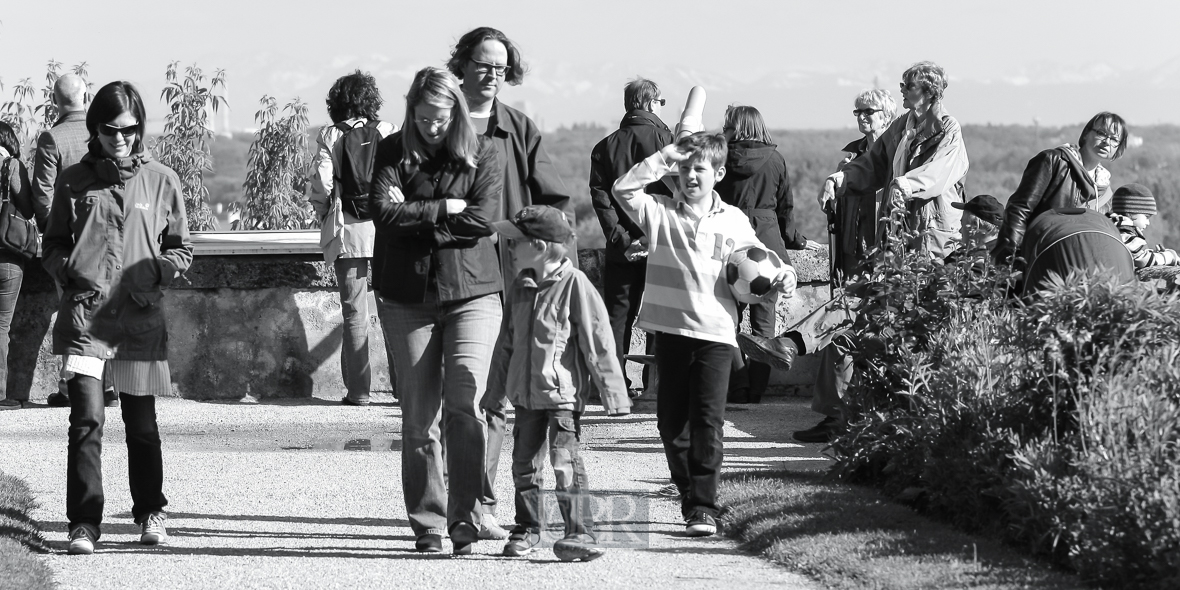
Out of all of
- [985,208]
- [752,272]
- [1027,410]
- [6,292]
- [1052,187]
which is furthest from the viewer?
[6,292]

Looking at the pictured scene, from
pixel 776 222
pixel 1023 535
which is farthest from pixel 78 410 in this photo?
pixel 776 222

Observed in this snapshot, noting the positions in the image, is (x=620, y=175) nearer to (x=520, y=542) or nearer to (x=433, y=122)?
(x=433, y=122)

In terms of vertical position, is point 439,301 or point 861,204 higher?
point 861,204

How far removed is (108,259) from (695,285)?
2.29 meters

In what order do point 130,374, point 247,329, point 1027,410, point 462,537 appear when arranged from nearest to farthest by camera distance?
1. point 462,537
2. point 1027,410
3. point 130,374
4. point 247,329

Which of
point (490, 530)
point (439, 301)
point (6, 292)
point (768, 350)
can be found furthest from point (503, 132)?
point (6, 292)

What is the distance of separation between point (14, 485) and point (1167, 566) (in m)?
4.86

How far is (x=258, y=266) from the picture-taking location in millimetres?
9969

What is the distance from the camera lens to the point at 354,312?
931cm

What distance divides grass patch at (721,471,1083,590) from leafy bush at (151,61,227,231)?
11.5m

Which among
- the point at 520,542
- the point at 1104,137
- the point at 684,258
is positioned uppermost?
the point at 1104,137

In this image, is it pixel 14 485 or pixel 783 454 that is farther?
pixel 783 454

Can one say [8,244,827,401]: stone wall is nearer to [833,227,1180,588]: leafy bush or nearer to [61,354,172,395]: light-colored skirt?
[61,354,172,395]: light-colored skirt

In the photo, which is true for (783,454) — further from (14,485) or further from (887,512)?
(14,485)
